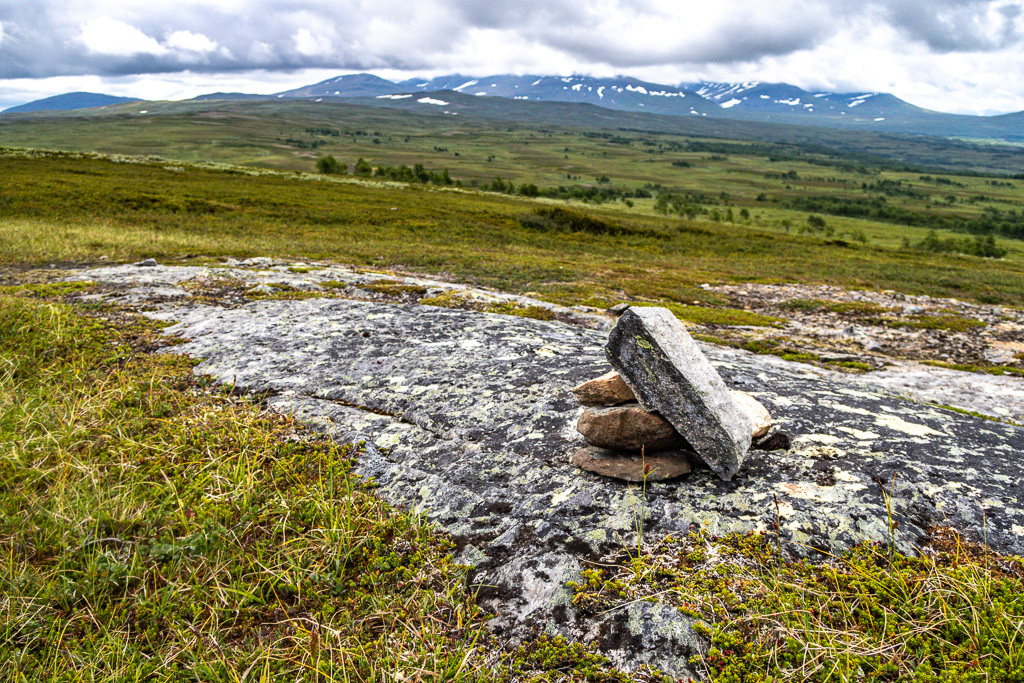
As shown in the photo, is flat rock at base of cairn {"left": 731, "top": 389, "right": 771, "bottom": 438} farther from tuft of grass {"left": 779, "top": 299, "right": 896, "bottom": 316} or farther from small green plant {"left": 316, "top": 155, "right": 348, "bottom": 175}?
small green plant {"left": 316, "top": 155, "right": 348, "bottom": 175}

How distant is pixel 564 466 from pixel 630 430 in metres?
0.72

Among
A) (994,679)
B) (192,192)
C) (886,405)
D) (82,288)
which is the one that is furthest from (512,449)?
(192,192)

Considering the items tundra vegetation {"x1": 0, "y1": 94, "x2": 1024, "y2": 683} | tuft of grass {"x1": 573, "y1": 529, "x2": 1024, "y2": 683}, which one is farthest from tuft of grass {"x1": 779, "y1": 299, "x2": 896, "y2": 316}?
tundra vegetation {"x1": 0, "y1": 94, "x2": 1024, "y2": 683}

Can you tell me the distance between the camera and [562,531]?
13.1 feet

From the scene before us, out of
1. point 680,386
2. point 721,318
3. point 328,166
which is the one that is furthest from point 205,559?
point 328,166

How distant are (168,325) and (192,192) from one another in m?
57.0

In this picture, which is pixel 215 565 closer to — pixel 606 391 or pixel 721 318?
pixel 606 391

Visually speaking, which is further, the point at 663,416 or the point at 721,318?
the point at 721,318

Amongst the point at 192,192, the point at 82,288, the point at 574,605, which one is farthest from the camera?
the point at 192,192

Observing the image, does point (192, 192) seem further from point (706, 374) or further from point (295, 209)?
point (706, 374)

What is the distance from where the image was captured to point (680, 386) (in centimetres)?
452

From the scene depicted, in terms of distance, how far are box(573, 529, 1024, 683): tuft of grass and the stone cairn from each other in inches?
32.9

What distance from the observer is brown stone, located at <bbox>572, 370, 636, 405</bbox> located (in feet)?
17.4

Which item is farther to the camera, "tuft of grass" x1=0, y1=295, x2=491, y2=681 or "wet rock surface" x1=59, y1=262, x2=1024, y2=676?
"wet rock surface" x1=59, y1=262, x2=1024, y2=676
